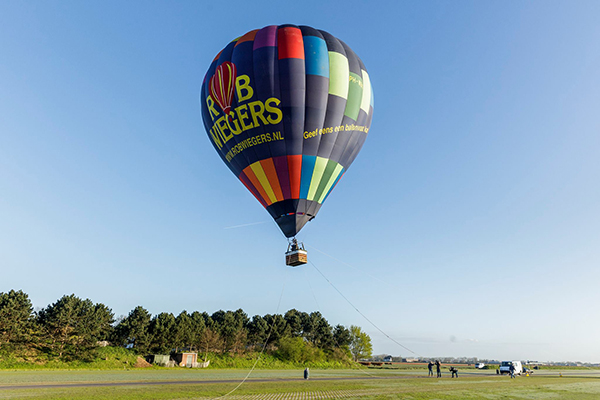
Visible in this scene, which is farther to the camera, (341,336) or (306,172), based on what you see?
(341,336)

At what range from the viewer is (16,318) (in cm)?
4491

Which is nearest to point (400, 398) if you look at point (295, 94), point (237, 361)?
point (295, 94)

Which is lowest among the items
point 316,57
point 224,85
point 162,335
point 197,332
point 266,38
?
point 162,335

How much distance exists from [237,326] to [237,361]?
34.2 ft

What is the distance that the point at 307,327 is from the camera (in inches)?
3460

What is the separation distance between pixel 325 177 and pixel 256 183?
4.66 m

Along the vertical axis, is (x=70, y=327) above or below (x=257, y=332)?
below

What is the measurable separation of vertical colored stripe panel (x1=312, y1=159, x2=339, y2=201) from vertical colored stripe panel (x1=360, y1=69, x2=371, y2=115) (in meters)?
4.81

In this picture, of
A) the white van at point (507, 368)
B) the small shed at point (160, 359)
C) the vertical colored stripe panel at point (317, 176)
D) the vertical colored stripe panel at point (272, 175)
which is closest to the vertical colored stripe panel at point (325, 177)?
the vertical colored stripe panel at point (317, 176)

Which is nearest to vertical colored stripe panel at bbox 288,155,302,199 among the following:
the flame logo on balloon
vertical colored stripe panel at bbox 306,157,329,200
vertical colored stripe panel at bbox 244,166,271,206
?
vertical colored stripe panel at bbox 306,157,329,200

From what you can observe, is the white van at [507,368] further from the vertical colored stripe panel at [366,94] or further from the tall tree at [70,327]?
the tall tree at [70,327]

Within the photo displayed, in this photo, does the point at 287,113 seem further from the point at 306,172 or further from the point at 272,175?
the point at 272,175

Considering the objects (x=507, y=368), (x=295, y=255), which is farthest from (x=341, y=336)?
(x=295, y=255)

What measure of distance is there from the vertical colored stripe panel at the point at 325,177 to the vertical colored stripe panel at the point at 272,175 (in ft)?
8.01
